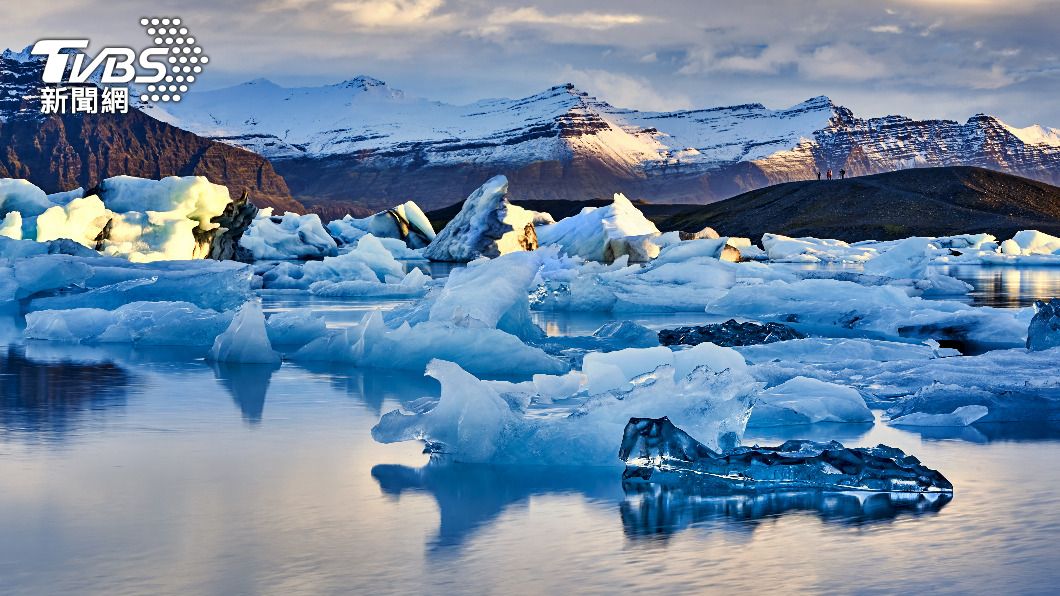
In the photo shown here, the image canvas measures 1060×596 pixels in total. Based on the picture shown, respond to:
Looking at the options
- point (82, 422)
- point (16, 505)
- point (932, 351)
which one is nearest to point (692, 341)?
point (932, 351)

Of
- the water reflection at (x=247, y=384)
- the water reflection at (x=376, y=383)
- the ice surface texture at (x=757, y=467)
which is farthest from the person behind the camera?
the water reflection at (x=376, y=383)

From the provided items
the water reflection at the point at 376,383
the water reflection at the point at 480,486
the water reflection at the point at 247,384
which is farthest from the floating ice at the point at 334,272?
the water reflection at the point at 480,486

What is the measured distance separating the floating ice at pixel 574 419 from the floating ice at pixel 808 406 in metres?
1.29

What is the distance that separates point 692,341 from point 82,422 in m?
6.24

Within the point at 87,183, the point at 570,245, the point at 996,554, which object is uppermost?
the point at 87,183

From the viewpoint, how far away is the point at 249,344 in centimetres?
1054

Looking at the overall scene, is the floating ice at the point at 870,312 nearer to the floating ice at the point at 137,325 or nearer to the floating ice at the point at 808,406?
the floating ice at the point at 808,406

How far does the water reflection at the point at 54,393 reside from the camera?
7.25 m

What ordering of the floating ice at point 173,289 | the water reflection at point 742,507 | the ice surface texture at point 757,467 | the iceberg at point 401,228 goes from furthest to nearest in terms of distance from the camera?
the iceberg at point 401,228
the floating ice at point 173,289
the ice surface texture at point 757,467
the water reflection at point 742,507

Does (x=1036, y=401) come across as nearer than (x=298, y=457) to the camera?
No

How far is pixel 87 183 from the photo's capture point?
7338 inches

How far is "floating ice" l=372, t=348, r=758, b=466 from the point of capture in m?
5.86

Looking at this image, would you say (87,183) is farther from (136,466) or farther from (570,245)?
(136,466)

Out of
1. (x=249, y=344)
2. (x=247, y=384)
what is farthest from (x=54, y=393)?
(x=249, y=344)
